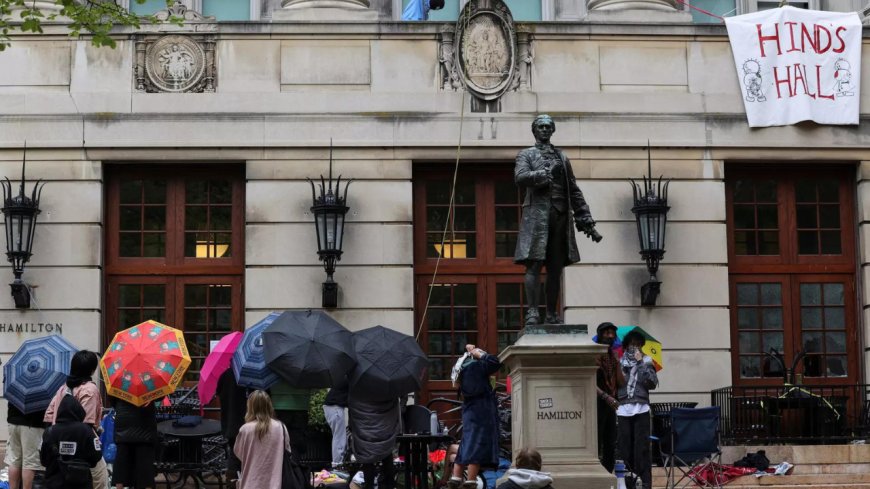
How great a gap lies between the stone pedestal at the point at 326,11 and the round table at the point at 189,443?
25.6 feet

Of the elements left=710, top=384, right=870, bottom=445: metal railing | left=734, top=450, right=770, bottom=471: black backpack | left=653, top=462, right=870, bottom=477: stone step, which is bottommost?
left=653, top=462, right=870, bottom=477: stone step

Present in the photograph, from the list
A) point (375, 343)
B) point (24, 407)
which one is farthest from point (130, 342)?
point (375, 343)

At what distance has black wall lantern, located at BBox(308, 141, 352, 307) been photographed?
23.5m

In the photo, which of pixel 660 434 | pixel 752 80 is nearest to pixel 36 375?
pixel 660 434

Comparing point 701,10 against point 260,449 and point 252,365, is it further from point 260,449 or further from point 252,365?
point 260,449

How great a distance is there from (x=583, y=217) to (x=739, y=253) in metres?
7.34

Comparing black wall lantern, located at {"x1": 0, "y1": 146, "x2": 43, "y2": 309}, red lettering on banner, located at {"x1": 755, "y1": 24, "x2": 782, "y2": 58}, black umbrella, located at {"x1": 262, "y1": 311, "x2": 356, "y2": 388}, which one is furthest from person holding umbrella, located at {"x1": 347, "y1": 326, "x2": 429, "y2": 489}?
red lettering on banner, located at {"x1": 755, "y1": 24, "x2": 782, "y2": 58}

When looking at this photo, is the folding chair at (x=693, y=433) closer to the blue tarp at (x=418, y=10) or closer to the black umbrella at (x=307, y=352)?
the black umbrella at (x=307, y=352)

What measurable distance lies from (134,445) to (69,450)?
10.9ft

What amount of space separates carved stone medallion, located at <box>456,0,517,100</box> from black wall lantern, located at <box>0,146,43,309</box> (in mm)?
7024

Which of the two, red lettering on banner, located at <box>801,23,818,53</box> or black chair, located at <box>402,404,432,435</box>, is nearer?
black chair, located at <box>402,404,432,435</box>

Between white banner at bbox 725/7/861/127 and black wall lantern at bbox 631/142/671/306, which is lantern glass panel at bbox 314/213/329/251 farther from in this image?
white banner at bbox 725/7/861/127

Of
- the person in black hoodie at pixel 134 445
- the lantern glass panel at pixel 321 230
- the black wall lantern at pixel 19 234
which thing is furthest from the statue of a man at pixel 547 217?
the black wall lantern at pixel 19 234

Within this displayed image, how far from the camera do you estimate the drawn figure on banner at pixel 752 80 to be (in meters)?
24.4
